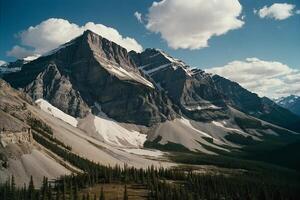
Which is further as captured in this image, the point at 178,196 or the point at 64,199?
the point at 178,196

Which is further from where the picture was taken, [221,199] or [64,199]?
[221,199]

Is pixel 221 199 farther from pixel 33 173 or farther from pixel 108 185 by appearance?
pixel 33 173

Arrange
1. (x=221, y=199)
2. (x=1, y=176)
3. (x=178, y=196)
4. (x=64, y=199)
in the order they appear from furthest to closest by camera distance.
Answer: (x=1, y=176)
(x=221, y=199)
(x=178, y=196)
(x=64, y=199)

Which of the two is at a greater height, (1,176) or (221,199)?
(1,176)

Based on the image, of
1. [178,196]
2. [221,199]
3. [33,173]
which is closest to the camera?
[178,196]

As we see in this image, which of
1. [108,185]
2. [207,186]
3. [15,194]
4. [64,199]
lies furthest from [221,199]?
[15,194]

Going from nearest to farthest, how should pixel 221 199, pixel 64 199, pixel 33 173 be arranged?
1. pixel 64 199
2. pixel 221 199
3. pixel 33 173

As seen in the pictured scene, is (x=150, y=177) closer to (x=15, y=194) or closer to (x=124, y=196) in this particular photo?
(x=124, y=196)

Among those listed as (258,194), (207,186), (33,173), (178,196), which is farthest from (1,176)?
(258,194)

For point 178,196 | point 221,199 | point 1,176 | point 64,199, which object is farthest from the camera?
point 1,176
